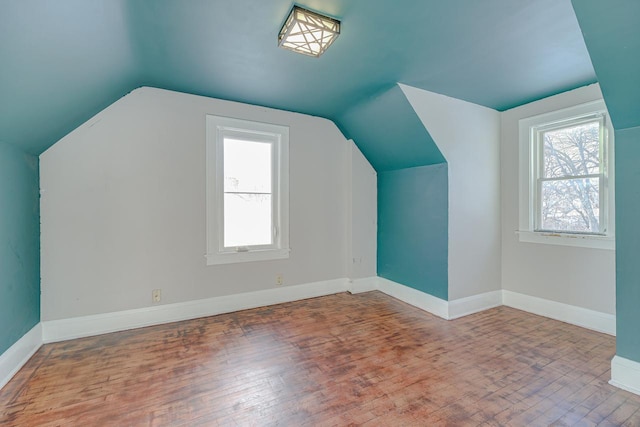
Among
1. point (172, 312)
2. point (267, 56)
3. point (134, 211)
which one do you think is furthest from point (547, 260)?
point (134, 211)

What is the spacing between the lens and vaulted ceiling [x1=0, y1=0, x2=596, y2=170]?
5.22 ft

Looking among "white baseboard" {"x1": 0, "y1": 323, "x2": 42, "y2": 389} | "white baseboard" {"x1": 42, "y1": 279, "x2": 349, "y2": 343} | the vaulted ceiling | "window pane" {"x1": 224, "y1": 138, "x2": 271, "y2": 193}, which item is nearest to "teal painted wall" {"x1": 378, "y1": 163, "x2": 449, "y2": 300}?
the vaulted ceiling

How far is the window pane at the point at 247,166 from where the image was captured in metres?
3.29

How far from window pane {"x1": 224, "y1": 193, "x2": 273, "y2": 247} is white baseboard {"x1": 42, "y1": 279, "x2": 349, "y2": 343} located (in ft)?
2.14

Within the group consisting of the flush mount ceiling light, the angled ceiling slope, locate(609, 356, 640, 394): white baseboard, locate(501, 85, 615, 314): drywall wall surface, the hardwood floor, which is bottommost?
the hardwood floor

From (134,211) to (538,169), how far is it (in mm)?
4480

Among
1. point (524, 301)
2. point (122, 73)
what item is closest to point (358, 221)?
point (524, 301)

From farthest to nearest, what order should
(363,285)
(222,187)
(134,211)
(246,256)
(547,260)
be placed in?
(363,285) < (246,256) < (222,187) < (547,260) < (134,211)

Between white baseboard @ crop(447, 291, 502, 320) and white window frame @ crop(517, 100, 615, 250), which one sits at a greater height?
white window frame @ crop(517, 100, 615, 250)

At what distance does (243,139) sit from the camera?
11.0 ft

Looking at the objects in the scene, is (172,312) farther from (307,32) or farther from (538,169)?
(538,169)

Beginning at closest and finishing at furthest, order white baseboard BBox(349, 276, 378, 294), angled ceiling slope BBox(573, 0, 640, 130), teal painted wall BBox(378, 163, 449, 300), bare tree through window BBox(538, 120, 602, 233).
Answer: angled ceiling slope BBox(573, 0, 640, 130), bare tree through window BBox(538, 120, 602, 233), teal painted wall BBox(378, 163, 449, 300), white baseboard BBox(349, 276, 378, 294)

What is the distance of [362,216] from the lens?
4062 mm

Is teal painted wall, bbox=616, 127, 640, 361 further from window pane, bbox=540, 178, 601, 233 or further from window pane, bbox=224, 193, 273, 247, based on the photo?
window pane, bbox=224, 193, 273, 247
